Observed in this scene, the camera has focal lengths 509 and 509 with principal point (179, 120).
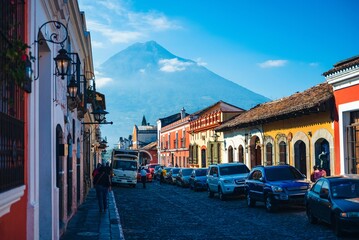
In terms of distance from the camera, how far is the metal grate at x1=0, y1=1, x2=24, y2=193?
5766 millimetres

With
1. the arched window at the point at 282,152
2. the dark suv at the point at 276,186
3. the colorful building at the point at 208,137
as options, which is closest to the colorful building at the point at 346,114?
the dark suv at the point at 276,186

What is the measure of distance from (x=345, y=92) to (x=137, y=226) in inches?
422

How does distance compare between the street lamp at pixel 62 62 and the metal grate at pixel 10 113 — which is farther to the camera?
the street lamp at pixel 62 62

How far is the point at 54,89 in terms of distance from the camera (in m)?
11.5

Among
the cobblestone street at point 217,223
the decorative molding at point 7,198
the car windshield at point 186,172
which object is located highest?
the decorative molding at point 7,198

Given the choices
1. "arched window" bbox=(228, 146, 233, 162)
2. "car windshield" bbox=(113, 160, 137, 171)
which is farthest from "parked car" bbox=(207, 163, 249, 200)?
"car windshield" bbox=(113, 160, 137, 171)

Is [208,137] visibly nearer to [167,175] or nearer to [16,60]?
[167,175]

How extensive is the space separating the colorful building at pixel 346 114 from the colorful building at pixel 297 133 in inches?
22.2

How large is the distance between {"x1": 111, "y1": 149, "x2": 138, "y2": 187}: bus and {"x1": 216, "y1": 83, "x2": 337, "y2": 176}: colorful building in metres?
9.23

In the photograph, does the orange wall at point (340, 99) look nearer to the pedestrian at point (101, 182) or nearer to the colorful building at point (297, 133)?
the colorful building at point (297, 133)

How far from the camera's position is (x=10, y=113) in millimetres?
6227

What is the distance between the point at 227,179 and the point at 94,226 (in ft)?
34.6

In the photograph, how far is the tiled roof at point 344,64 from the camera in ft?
64.6

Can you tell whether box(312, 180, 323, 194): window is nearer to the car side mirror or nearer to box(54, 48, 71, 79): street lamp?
the car side mirror
